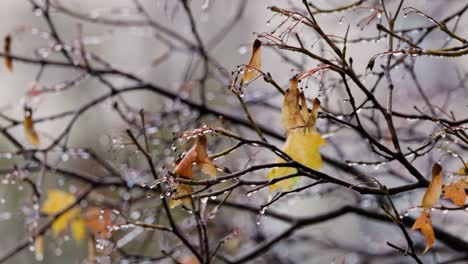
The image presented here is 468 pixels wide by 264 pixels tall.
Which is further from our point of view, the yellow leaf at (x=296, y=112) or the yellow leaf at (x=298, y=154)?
the yellow leaf at (x=298, y=154)

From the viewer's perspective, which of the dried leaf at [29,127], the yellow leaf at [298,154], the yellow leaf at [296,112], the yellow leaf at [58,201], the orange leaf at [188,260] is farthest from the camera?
the orange leaf at [188,260]

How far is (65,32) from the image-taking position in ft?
22.5

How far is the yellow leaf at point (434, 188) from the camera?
2.80ft

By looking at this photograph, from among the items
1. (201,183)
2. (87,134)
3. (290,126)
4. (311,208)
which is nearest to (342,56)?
(290,126)

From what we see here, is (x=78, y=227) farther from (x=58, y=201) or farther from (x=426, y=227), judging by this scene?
(x=426, y=227)

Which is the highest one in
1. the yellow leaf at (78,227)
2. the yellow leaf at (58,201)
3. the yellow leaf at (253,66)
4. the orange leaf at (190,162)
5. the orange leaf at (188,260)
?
the yellow leaf at (253,66)

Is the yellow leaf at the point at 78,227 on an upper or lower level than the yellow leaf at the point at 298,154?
lower

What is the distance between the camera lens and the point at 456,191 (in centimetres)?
94

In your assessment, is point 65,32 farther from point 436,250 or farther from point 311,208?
point 436,250

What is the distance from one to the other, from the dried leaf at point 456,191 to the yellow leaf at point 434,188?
9 cm

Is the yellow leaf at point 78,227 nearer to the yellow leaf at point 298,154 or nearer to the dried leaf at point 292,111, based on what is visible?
the yellow leaf at point 298,154

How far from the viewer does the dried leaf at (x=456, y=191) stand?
Result: 94 cm

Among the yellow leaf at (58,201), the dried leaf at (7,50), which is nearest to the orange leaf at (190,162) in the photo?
the dried leaf at (7,50)

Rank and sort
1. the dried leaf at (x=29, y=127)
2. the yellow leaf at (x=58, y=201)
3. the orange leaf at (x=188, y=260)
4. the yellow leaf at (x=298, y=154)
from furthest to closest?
1. the orange leaf at (x=188, y=260)
2. the yellow leaf at (x=58, y=201)
3. the dried leaf at (x=29, y=127)
4. the yellow leaf at (x=298, y=154)
